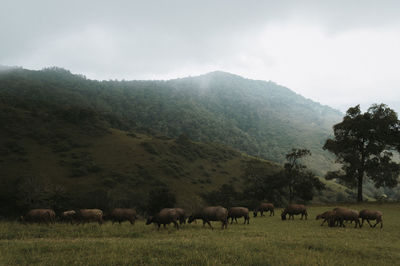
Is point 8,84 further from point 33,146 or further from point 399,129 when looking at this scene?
point 399,129

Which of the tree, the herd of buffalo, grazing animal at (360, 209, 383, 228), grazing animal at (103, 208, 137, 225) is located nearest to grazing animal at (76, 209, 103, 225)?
the herd of buffalo

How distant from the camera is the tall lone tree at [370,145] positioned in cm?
4316

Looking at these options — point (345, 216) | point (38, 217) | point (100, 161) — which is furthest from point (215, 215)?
point (100, 161)

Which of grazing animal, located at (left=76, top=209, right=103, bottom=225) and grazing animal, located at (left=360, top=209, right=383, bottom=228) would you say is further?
grazing animal, located at (left=360, top=209, right=383, bottom=228)

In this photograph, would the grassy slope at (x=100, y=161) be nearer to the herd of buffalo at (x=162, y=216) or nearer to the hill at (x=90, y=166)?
the hill at (x=90, y=166)

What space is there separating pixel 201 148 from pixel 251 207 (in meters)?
69.4

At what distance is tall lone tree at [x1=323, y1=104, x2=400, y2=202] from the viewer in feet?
142

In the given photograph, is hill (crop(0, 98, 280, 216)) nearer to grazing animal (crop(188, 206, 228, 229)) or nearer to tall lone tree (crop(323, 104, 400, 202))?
grazing animal (crop(188, 206, 228, 229))

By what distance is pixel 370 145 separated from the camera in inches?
1740

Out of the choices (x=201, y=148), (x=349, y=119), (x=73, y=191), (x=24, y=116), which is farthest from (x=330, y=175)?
(x=24, y=116)

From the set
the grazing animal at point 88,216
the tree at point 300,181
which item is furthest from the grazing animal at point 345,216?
the tree at point 300,181

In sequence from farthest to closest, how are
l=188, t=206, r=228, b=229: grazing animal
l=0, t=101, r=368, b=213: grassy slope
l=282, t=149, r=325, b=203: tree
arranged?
l=0, t=101, r=368, b=213: grassy slope, l=282, t=149, r=325, b=203: tree, l=188, t=206, r=228, b=229: grazing animal

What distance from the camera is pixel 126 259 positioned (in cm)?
869

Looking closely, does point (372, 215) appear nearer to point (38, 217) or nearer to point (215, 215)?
point (215, 215)
